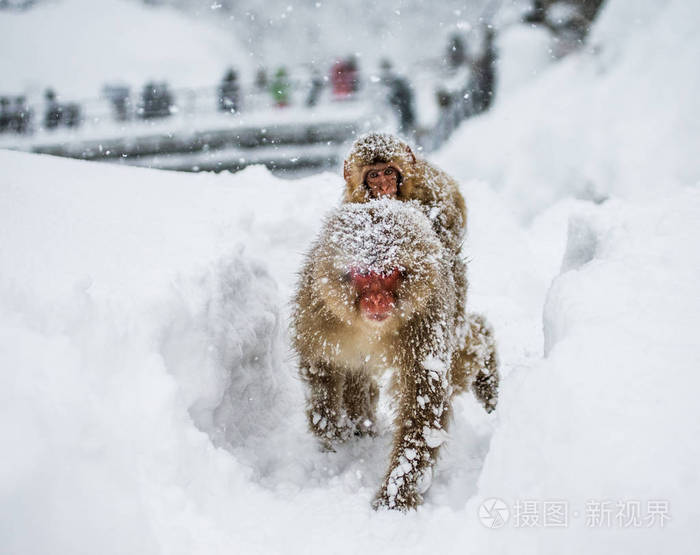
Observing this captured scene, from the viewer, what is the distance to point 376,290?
1573 mm

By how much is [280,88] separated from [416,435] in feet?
30.5

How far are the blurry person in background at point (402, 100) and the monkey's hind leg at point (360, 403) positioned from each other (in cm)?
607

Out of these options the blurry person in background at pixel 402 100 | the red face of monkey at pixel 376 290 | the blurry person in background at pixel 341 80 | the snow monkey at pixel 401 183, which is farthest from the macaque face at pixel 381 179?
the blurry person in background at pixel 341 80

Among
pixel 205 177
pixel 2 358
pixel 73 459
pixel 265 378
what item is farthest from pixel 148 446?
pixel 205 177

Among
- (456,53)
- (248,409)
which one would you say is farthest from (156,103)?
(248,409)

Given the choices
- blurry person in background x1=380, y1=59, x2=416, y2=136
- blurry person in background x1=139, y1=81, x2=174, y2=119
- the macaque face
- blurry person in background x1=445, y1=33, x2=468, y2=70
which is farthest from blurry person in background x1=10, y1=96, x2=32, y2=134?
the macaque face

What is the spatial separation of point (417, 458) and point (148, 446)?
0.94 m

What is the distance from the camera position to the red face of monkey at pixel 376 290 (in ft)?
5.12

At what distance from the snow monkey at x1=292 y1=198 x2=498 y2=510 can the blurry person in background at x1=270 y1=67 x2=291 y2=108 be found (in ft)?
28.3

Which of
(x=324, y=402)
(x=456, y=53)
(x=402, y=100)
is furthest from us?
(x=456, y=53)

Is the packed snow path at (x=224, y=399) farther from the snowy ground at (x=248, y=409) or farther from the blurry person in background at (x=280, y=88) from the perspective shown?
the blurry person in background at (x=280, y=88)

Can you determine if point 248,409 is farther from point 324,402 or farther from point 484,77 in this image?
point 484,77

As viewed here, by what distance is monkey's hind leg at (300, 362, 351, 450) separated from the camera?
2.18m

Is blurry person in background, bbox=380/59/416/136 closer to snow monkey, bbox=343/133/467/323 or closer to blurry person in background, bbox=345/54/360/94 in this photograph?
blurry person in background, bbox=345/54/360/94
